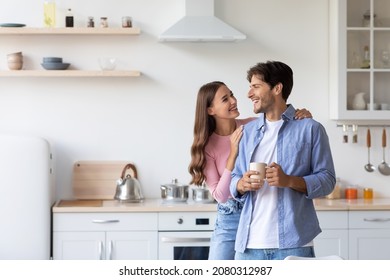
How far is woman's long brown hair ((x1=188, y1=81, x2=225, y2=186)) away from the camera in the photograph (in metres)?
3.40

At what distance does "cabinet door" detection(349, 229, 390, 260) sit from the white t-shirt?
85.4 inches

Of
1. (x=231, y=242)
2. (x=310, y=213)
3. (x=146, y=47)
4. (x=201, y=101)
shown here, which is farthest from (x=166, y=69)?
(x=310, y=213)

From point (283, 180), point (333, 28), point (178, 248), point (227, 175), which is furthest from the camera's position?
point (333, 28)

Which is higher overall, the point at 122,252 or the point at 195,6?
the point at 195,6

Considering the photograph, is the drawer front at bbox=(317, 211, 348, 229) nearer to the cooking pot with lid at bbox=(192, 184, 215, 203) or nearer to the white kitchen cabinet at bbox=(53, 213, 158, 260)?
the cooking pot with lid at bbox=(192, 184, 215, 203)

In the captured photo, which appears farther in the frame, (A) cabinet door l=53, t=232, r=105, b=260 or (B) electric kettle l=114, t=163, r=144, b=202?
(B) electric kettle l=114, t=163, r=144, b=202

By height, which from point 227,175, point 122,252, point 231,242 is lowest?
point 122,252

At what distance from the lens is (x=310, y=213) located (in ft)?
9.70

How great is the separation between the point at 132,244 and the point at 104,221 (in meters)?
0.22

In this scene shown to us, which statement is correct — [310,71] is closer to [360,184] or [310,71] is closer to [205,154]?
[360,184]

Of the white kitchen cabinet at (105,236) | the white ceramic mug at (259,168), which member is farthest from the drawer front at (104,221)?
the white ceramic mug at (259,168)

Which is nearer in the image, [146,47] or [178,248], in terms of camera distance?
[178,248]

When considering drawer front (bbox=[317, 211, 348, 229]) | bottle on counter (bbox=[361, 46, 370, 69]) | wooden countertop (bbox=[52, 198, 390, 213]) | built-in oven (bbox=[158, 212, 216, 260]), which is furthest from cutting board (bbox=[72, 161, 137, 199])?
bottle on counter (bbox=[361, 46, 370, 69])
